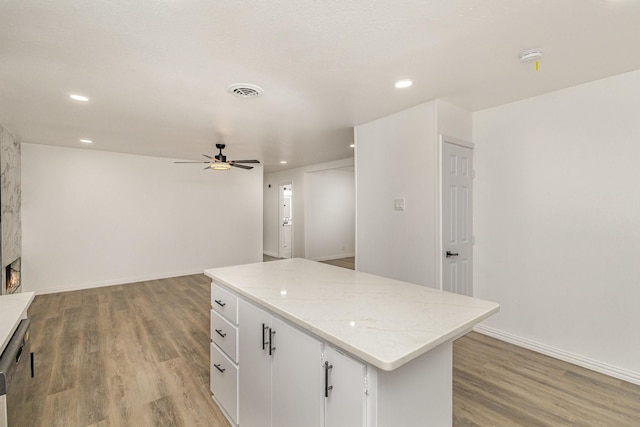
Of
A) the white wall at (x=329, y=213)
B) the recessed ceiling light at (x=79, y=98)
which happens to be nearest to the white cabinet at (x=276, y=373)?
the recessed ceiling light at (x=79, y=98)

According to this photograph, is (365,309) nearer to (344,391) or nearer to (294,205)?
(344,391)

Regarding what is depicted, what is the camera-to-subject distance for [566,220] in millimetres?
2682

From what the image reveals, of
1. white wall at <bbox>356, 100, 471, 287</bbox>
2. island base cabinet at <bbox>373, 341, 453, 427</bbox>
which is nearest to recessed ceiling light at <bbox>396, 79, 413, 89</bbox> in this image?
white wall at <bbox>356, 100, 471, 287</bbox>

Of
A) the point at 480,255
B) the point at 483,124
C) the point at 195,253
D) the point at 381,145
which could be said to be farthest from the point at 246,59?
the point at 195,253

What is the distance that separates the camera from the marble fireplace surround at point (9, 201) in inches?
142

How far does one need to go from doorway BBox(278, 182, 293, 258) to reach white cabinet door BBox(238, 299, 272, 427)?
6.06 meters

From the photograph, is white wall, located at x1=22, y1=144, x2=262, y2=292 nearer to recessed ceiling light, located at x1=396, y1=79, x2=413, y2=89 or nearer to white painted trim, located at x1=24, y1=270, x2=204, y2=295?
white painted trim, located at x1=24, y1=270, x2=204, y2=295

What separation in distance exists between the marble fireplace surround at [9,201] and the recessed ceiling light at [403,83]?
15.3 ft

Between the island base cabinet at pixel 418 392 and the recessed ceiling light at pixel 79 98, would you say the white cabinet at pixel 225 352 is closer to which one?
the island base cabinet at pixel 418 392

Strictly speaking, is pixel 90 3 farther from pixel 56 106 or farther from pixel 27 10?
pixel 56 106

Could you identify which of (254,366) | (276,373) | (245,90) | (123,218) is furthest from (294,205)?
(276,373)

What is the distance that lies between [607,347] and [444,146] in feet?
7.18

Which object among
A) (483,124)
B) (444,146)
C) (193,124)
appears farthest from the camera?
(193,124)

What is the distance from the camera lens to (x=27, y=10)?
60.4 inches
